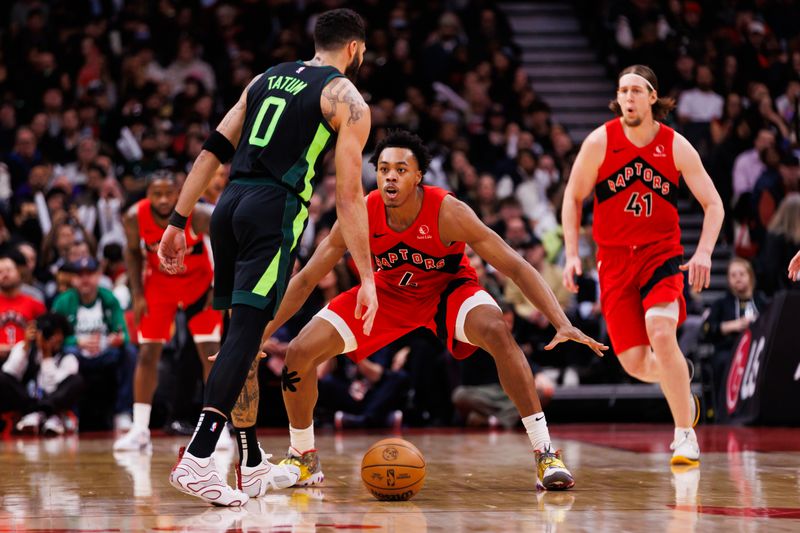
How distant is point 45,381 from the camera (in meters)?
10.4

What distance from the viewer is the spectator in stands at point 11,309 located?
10.6 meters

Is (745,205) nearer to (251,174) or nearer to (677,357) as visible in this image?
(677,357)

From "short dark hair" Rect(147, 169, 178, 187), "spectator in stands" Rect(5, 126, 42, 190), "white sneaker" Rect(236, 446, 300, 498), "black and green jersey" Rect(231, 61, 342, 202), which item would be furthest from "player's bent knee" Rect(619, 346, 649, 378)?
"spectator in stands" Rect(5, 126, 42, 190)

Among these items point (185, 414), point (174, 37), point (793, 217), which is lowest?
point (185, 414)

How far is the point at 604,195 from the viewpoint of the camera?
687cm

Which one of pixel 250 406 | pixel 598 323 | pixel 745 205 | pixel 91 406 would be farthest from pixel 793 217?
pixel 250 406

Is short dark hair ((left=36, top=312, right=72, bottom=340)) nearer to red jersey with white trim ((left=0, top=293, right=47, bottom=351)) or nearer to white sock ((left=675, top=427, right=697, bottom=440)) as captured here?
red jersey with white trim ((left=0, top=293, right=47, bottom=351))

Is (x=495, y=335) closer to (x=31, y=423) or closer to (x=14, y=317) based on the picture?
(x=31, y=423)

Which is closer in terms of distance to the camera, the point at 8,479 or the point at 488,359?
the point at 8,479

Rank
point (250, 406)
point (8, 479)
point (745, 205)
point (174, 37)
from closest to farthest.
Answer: point (250, 406), point (8, 479), point (745, 205), point (174, 37)

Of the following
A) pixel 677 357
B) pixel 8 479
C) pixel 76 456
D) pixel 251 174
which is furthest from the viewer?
pixel 76 456

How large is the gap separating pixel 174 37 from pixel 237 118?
10774 mm

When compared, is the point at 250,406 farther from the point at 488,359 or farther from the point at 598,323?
the point at 598,323

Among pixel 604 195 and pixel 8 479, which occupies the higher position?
pixel 604 195
